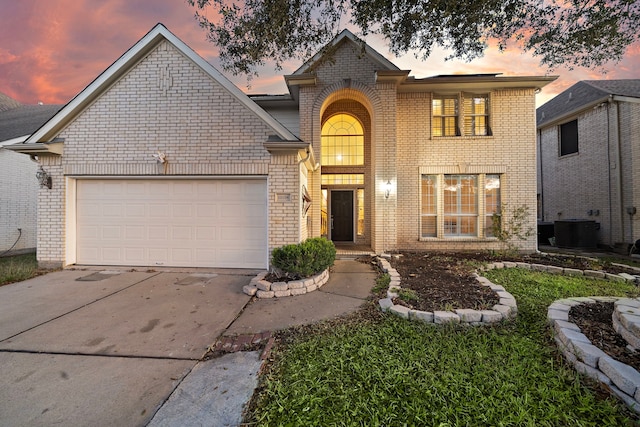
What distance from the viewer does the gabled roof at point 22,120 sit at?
33.5 ft

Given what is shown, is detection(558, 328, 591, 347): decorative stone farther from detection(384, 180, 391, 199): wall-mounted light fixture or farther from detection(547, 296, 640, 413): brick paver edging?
detection(384, 180, 391, 199): wall-mounted light fixture

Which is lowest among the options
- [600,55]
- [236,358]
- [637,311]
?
[236,358]

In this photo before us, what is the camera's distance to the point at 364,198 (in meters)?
9.94

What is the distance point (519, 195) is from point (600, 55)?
4722 mm

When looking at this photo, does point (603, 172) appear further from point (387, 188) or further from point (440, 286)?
Result: point (440, 286)

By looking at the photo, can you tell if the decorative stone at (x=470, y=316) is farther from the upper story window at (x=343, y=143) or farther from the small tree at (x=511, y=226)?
the upper story window at (x=343, y=143)

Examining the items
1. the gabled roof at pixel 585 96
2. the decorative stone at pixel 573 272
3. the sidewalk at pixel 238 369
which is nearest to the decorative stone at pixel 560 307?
the sidewalk at pixel 238 369

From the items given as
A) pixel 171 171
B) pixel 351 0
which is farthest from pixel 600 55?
pixel 171 171

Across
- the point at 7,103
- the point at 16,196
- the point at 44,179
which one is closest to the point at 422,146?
the point at 44,179

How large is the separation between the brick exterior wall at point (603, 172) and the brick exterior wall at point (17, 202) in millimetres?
23344

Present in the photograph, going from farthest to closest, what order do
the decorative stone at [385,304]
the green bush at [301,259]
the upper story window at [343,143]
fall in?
the upper story window at [343,143]
the green bush at [301,259]
the decorative stone at [385,304]

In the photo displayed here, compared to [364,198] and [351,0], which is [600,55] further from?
[364,198]

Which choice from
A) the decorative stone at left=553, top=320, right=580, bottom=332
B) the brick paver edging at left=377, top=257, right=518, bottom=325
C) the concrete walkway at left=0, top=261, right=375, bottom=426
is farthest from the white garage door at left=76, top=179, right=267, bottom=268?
the decorative stone at left=553, top=320, right=580, bottom=332

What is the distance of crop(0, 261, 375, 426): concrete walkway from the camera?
2094 mm
